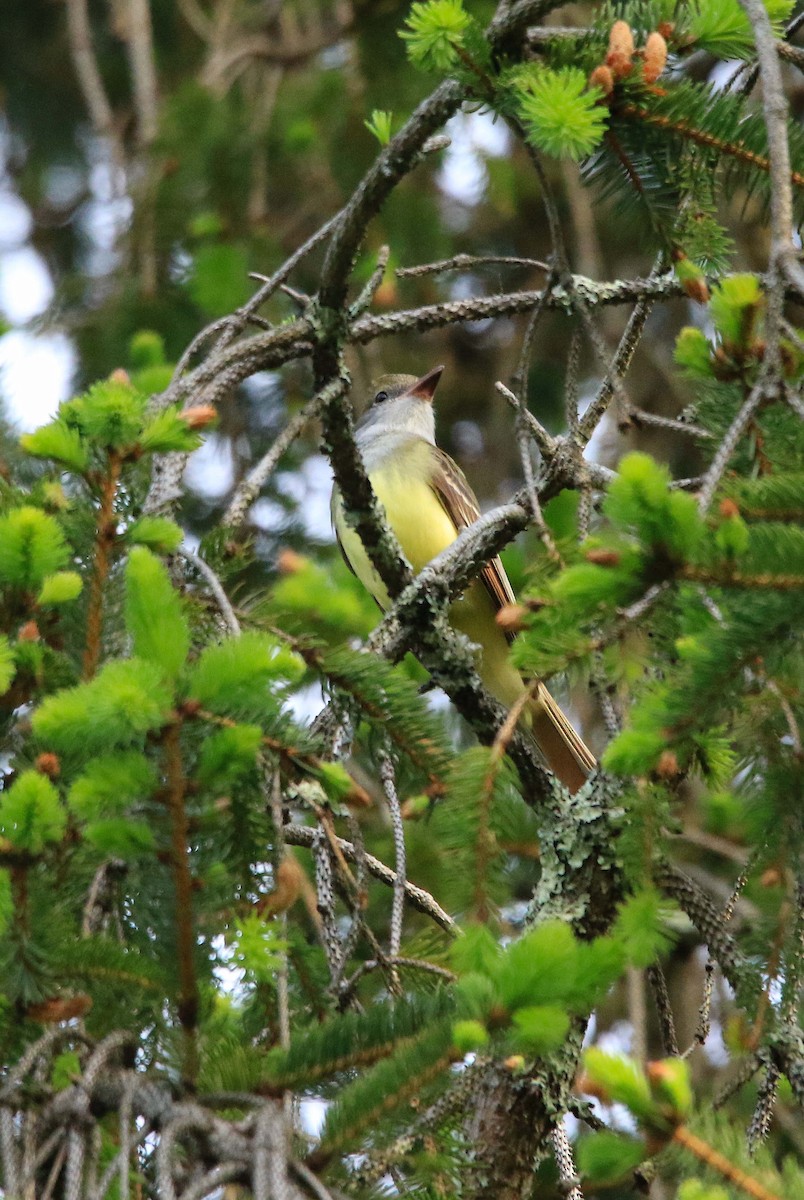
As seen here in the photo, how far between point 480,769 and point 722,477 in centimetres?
57

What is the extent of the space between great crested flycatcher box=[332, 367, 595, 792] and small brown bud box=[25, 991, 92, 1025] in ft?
9.65

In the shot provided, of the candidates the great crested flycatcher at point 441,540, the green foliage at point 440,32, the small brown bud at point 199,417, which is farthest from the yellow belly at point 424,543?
the green foliage at point 440,32

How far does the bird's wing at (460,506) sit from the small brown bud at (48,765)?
3.04m

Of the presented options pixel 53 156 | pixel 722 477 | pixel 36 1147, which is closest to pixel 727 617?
pixel 722 477

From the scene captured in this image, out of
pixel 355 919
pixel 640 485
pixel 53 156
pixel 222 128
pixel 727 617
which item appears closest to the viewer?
pixel 640 485

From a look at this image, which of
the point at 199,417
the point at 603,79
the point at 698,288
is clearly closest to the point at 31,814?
the point at 199,417

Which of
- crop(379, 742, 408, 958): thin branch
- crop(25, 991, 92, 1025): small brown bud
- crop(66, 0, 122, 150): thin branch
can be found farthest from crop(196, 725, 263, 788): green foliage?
crop(66, 0, 122, 150): thin branch

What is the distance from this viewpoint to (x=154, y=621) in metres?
1.93

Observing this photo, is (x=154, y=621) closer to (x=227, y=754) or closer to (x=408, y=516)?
(x=227, y=754)

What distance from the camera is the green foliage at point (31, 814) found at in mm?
1978

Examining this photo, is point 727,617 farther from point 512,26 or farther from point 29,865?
point 512,26

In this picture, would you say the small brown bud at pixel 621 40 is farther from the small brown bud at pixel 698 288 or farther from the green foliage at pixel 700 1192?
the green foliage at pixel 700 1192

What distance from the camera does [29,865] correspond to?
203cm

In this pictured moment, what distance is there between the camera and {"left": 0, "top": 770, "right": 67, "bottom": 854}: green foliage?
198cm
